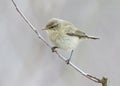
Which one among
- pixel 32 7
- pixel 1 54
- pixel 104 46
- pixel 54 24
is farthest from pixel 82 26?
pixel 54 24

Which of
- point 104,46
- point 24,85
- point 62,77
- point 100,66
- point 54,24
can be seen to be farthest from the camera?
point 104,46

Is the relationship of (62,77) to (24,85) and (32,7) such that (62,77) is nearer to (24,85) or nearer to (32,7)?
(24,85)

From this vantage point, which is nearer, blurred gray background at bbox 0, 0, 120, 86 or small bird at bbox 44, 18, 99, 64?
small bird at bbox 44, 18, 99, 64

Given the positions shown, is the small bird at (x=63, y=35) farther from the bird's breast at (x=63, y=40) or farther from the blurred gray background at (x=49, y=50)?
the blurred gray background at (x=49, y=50)

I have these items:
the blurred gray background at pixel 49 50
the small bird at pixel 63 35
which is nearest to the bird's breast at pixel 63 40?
the small bird at pixel 63 35

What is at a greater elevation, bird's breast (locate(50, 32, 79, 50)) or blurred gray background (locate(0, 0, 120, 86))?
bird's breast (locate(50, 32, 79, 50))

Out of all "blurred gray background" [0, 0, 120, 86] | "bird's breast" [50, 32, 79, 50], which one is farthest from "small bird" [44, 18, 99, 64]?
"blurred gray background" [0, 0, 120, 86]

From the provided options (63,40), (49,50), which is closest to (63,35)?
(63,40)

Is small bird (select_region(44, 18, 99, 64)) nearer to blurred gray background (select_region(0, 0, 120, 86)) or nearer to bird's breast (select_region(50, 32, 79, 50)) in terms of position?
bird's breast (select_region(50, 32, 79, 50))
